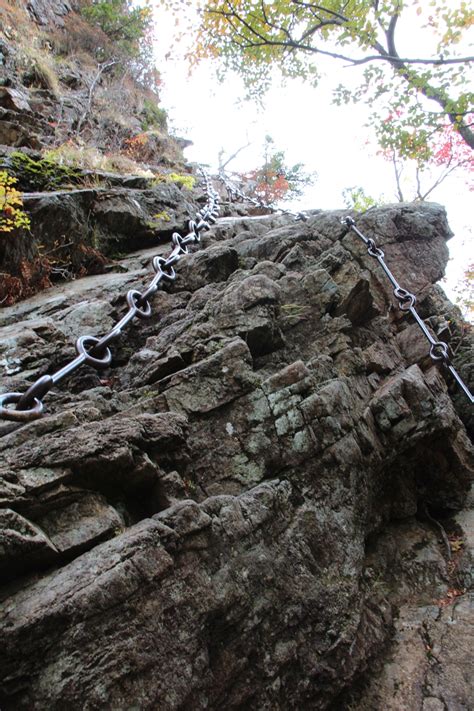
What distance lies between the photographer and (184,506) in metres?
2.31

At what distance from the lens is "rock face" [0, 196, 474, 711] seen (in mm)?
1902

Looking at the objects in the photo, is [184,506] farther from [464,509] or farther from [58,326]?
[58,326]

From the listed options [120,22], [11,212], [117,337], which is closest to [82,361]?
[117,337]

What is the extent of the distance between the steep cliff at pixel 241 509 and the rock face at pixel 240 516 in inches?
0.5

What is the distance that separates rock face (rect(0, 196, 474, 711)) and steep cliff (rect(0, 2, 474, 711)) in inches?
0.5

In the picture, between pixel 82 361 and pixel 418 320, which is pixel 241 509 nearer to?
pixel 82 361

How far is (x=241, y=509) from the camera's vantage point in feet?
8.32

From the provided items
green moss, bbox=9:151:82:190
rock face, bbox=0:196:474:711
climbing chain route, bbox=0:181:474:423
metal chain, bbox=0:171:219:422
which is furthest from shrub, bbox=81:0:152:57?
rock face, bbox=0:196:474:711

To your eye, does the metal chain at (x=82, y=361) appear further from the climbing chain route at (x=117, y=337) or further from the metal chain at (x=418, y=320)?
the metal chain at (x=418, y=320)

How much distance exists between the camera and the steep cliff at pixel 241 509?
1911 mm

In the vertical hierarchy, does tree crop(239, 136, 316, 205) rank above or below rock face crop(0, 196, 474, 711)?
above

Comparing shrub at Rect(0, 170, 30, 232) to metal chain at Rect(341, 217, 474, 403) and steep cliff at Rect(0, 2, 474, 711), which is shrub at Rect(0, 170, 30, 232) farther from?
metal chain at Rect(341, 217, 474, 403)

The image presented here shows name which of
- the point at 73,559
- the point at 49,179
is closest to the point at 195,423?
the point at 73,559

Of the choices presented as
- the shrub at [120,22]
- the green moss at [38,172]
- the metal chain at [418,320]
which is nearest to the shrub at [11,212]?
the green moss at [38,172]
